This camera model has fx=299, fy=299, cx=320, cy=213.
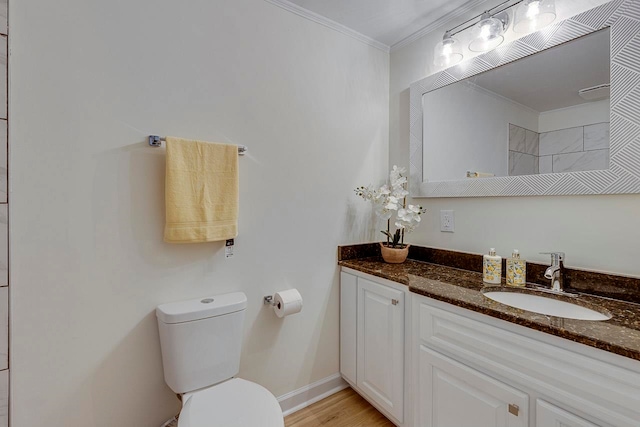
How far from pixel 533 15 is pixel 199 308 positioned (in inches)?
77.5

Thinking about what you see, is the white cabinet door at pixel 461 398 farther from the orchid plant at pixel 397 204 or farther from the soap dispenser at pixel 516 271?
the orchid plant at pixel 397 204

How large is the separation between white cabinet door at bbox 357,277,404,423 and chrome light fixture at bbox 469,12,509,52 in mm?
1335

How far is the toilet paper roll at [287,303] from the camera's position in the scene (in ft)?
5.12

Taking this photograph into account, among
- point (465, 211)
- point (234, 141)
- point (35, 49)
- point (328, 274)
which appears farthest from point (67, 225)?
point (465, 211)

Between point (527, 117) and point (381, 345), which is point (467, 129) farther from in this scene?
point (381, 345)

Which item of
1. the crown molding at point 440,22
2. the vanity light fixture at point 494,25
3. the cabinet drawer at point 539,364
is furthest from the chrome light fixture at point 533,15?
the cabinet drawer at point 539,364

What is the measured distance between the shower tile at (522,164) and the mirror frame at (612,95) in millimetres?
26

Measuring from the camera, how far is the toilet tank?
1242mm

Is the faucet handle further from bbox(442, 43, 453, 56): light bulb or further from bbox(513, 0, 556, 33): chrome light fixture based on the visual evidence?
bbox(442, 43, 453, 56): light bulb

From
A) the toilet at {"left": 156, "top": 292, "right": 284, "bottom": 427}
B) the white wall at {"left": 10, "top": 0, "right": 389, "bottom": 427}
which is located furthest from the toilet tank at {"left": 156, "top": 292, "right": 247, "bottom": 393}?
the white wall at {"left": 10, "top": 0, "right": 389, "bottom": 427}

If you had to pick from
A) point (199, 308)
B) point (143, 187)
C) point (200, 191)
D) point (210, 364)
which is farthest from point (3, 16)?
point (210, 364)

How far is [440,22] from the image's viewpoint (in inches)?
69.1

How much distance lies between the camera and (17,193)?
1.07m

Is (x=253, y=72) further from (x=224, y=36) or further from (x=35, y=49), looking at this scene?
(x=35, y=49)
